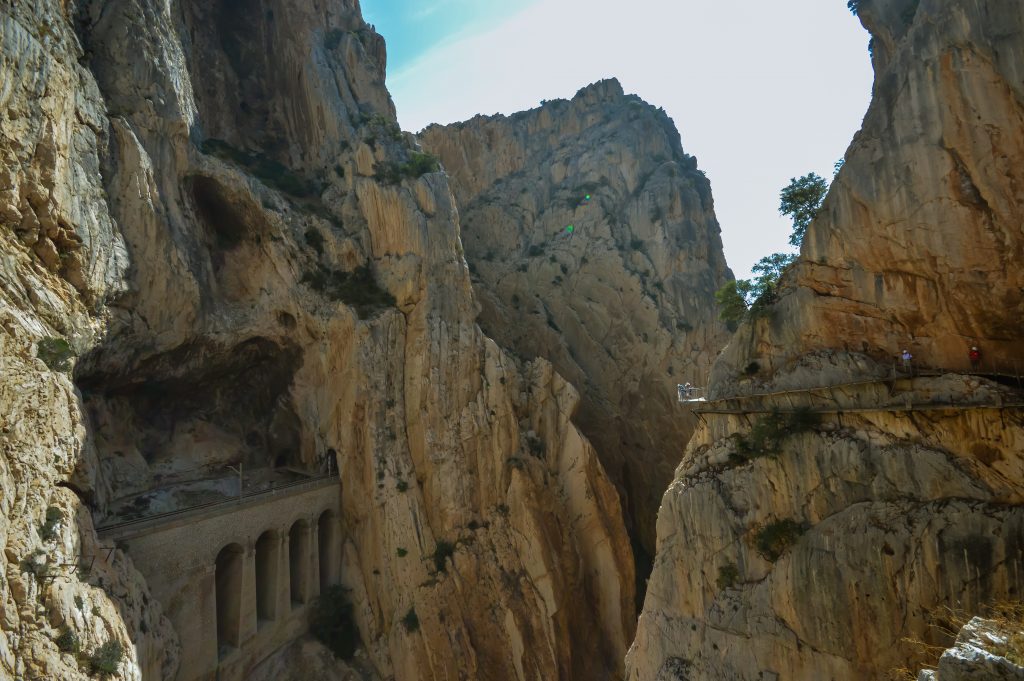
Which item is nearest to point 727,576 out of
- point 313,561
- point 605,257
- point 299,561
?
point 313,561

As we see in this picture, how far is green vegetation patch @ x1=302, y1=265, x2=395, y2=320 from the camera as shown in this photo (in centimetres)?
3197

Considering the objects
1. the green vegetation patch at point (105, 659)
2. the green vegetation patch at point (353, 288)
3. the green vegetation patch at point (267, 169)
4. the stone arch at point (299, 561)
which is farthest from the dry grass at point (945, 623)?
the green vegetation patch at point (267, 169)

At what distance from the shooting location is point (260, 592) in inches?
1062

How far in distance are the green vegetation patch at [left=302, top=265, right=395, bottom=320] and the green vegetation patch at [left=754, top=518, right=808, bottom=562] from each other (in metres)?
23.3

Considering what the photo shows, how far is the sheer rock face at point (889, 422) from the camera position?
12766 millimetres

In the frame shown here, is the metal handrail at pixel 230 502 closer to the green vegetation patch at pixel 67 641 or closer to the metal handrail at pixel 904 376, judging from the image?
the green vegetation patch at pixel 67 641

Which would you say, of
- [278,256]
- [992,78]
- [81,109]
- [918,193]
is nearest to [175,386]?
[278,256]

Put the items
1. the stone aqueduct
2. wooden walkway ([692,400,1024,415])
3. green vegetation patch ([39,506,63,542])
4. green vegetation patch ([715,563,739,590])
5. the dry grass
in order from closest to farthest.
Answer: the dry grass < wooden walkway ([692,400,1024,415]) < green vegetation patch ([39,506,63,542]) < green vegetation patch ([715,563,739,590]) < the stone aqueduct

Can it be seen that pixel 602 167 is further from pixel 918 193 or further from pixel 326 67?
pixel 918 193

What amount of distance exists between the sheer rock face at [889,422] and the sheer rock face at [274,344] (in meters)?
14.8

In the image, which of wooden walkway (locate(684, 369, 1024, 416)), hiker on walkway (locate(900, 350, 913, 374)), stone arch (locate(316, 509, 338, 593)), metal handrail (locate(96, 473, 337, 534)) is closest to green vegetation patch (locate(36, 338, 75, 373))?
metal handrail (locate(96, 473, 337, 534))

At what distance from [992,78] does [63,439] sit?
27.3 metres

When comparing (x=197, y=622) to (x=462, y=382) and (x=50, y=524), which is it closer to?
(x=50, y=524)

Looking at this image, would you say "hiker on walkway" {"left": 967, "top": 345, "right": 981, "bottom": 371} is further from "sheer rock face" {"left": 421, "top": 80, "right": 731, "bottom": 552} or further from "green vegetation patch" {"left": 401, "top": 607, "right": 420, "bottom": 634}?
"sheer rock face" {"left": 421, "top": 80, "right": 731, "bottom": 552}
